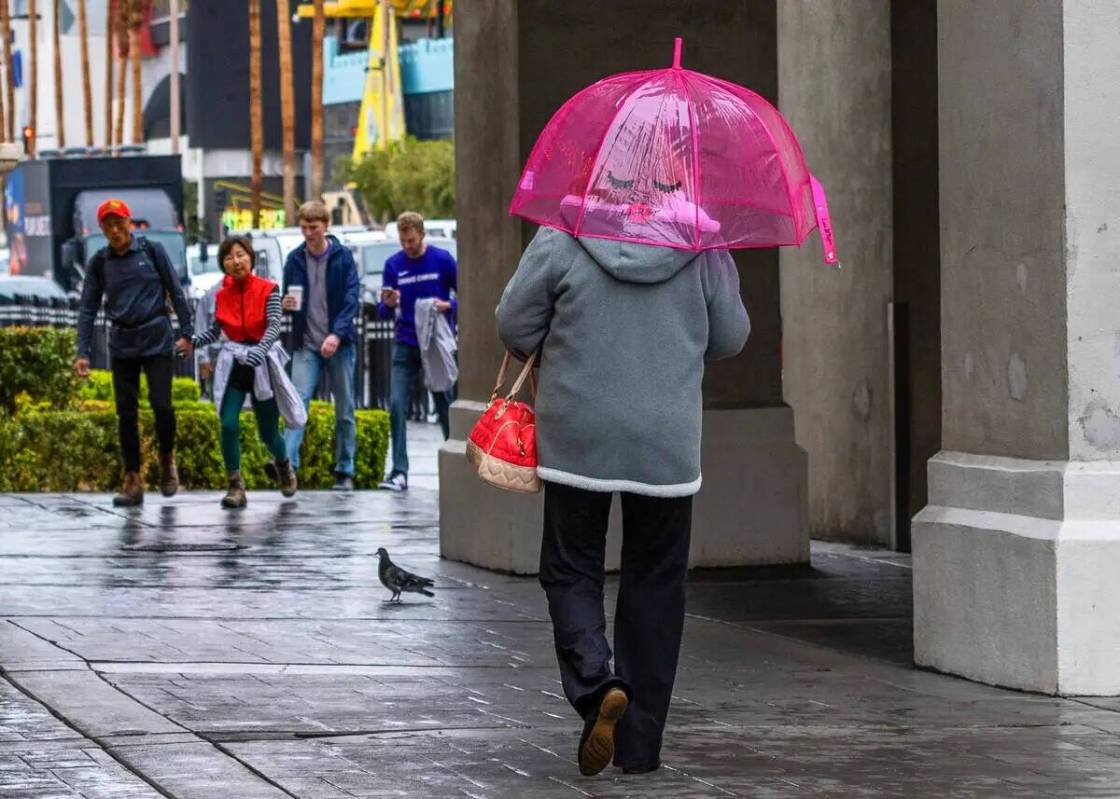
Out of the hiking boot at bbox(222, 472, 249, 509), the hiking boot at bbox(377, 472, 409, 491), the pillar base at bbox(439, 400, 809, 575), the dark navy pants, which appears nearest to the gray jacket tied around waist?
the hiking boot at bbox(377, 472, 409, 491)

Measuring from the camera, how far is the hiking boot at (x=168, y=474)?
14.6 m

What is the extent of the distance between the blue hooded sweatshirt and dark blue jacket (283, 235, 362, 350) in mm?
430

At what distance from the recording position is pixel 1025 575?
25.2ft

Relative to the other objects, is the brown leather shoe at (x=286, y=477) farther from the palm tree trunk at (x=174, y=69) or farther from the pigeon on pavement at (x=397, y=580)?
the palm tree trunk at (x=174, y=69)

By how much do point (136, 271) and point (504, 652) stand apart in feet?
20.5

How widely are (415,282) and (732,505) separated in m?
5.47

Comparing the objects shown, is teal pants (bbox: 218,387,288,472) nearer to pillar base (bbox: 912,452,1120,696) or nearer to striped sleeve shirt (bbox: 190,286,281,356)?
striped sleeve shirt (bbox: 190,286,281,356)

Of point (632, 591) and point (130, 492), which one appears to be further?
point (130, 492)

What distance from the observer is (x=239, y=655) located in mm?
8406

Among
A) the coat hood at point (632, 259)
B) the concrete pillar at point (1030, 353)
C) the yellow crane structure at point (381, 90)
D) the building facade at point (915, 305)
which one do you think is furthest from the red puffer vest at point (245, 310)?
the yellow crane structure at point (381, 90)

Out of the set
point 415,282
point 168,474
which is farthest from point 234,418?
point 415,282

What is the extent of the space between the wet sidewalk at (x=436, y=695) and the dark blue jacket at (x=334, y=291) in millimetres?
3979

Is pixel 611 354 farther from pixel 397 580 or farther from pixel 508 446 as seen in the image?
pixel 397 580

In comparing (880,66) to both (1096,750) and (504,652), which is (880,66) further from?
(1096,750)
